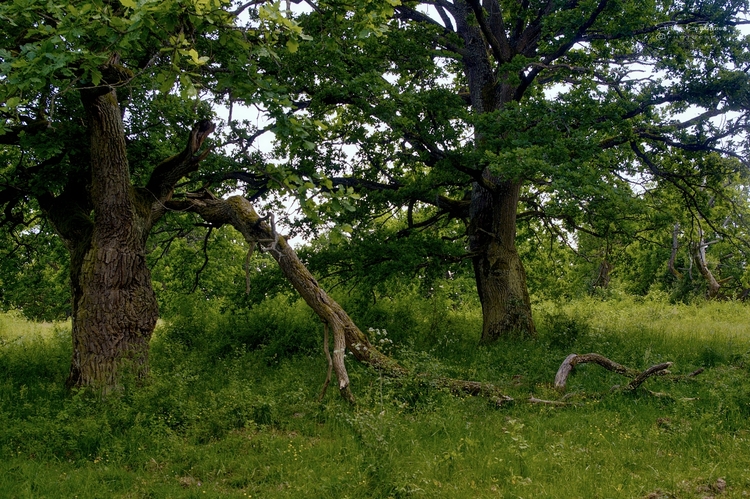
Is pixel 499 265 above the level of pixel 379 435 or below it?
above

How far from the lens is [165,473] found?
6219 millimetres

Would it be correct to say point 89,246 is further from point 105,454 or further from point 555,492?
point 555,492

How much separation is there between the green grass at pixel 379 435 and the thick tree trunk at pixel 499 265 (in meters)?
2.02

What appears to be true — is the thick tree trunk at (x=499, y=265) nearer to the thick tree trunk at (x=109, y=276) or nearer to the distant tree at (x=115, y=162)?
the distant tree at (x=115, y=162)

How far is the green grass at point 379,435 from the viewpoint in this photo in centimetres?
573

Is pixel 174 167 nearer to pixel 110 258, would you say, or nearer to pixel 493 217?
pixel 110 258

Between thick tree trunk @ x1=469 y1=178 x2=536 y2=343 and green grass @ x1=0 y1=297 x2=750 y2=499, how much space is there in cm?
202

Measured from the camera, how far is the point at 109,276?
8938 mm

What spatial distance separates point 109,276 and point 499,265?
8.04m

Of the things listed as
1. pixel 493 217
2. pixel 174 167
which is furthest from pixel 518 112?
pixel 174 167

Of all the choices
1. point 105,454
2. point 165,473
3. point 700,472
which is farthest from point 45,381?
point 700,472

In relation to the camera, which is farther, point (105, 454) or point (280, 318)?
point (280, 318)

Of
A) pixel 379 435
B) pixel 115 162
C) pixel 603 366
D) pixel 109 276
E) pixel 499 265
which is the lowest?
pixel 379 435

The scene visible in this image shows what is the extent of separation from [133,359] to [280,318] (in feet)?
18.7
